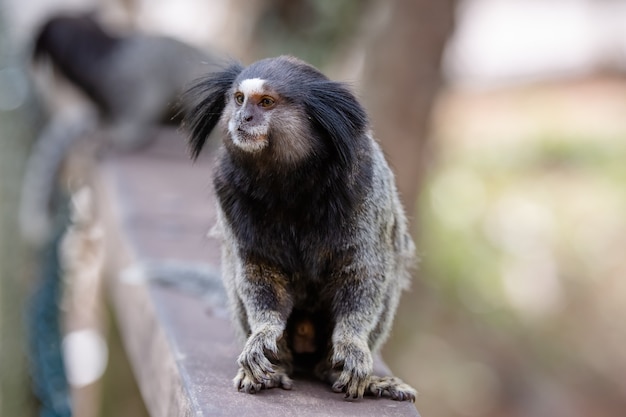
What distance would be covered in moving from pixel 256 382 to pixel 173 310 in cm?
94

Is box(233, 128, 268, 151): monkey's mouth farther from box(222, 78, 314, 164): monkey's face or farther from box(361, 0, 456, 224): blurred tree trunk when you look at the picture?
box(361, 0, 456, 224): blurred tree trunk

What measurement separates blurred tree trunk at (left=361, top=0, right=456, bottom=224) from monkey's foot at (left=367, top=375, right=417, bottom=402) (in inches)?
143

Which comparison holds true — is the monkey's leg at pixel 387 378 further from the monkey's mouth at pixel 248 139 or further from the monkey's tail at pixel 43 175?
the monkey's tail at pixel 43 175

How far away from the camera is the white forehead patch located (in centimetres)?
279

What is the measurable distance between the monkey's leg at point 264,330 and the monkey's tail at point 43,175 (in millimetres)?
3169

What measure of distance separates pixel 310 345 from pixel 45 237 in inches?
124

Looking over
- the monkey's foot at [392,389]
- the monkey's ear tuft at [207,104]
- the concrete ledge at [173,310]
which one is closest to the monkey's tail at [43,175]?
the concrete ledge at [173,310]

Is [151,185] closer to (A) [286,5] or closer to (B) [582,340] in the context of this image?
(A) [286,5]

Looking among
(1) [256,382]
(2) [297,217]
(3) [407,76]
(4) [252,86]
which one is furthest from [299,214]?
(3) [407,76]

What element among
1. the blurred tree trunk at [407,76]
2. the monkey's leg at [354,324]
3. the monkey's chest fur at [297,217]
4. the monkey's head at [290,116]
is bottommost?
the monkey's leg at [354,324]

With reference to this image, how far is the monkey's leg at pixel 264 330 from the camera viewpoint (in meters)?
2.77

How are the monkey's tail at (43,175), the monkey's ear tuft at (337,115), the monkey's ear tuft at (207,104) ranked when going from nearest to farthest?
the monkey's ear tuft at (337,115) < the monkey's ear tuft at (207,104) < the monkey's tail at (43,175)

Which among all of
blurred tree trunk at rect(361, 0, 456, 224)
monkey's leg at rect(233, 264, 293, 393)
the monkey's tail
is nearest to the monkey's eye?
monkey's leg at rect(233, 264, 293, 393)

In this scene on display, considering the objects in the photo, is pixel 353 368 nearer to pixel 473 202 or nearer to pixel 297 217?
pixel 297 217
